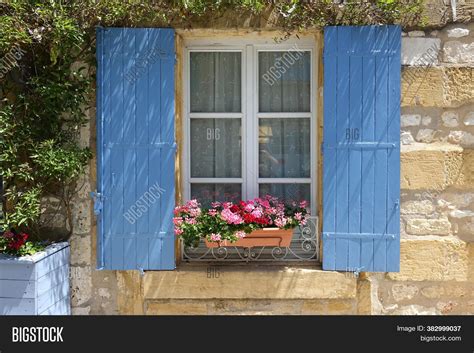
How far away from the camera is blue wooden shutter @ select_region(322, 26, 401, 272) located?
3.42m

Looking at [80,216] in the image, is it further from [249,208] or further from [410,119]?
[410,119]

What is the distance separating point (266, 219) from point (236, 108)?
0.95 m

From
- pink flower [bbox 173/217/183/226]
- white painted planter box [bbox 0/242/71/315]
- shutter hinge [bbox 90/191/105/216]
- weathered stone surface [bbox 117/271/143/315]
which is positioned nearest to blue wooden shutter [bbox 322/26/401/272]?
pink flower [bbox 173/217/183/226]

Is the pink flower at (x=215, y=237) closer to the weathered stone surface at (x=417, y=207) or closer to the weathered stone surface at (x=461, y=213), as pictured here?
the weathered stone surface at (x=417, y=207)

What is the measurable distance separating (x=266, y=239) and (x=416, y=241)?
1139mm

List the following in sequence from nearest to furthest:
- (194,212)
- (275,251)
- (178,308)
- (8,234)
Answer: (8,234) → (194,212) → (178,308) → (275,251)

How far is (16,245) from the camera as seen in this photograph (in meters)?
3.17

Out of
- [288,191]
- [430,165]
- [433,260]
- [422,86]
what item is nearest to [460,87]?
[422,86]

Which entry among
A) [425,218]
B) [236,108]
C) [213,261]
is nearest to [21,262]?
[213,261]

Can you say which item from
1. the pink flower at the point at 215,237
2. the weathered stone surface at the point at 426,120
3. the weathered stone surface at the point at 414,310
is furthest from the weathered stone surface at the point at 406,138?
the pink flower at the point at 215,237

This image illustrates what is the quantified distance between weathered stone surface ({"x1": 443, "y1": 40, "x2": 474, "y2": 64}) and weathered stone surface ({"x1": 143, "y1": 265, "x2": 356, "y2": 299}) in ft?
5.93

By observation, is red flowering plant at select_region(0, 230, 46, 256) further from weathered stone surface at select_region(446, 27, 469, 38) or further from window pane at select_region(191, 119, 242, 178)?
weathered stone surface at select_region(446, 27, 469, 38)

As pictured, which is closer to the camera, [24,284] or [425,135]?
[24,284]

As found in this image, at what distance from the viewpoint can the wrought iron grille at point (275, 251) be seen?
Answer: 363 centimetres
